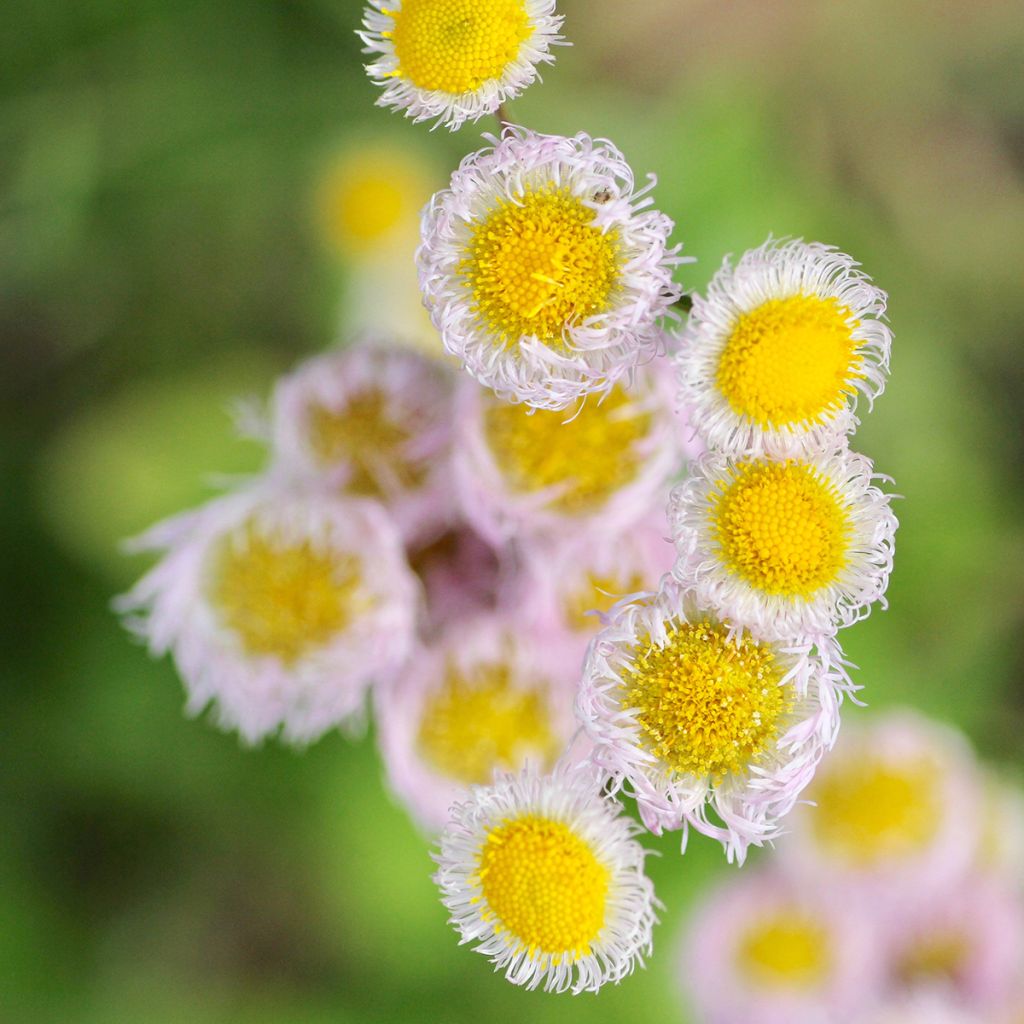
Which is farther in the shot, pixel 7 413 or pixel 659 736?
pixel 7 413

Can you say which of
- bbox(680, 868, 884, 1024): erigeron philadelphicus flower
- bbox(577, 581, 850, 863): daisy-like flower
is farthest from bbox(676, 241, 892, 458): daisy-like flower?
bbox(680, 868, 884, 1024): erigeron philadelphicus flower

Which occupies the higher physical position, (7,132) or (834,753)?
(7,132)

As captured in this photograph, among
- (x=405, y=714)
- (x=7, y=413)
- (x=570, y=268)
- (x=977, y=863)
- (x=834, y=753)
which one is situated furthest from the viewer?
(x=7, y=413)

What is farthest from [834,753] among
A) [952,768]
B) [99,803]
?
[99,803]

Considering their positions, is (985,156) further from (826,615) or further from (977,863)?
(826,615)

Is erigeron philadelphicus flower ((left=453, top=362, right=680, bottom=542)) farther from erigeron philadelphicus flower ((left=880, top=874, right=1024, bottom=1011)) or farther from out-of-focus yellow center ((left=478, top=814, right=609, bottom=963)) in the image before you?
erigeron philadelphicus flower ((left=880, top=874, right=1024, bottom=1011))

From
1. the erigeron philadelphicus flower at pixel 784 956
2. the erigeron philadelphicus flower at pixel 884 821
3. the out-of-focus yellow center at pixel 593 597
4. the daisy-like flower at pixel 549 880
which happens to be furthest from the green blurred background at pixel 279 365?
the daisy-like flower at pixel 549 880

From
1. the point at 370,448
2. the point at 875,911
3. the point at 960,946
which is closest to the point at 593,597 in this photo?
the point at 370,448
